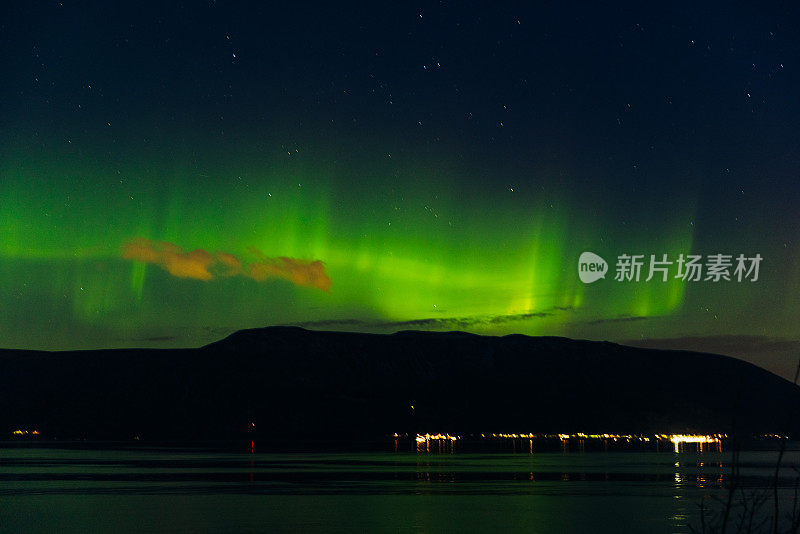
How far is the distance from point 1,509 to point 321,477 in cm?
3658

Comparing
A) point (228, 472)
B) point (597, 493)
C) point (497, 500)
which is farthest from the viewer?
point (228, 472)

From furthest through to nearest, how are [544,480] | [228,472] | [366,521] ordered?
1. [228,472]
2. [544,480]
3. [366,521]

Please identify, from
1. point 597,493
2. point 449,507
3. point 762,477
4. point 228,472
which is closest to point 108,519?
point 449,507

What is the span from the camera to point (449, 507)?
55031 millimetres

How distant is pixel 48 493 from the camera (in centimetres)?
6788

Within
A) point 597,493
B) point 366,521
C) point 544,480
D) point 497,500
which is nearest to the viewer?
point 366,521

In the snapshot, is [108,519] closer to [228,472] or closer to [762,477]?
[228,472]

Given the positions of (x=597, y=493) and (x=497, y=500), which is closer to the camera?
(x=497, y=500)

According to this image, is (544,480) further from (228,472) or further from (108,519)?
(108,519)

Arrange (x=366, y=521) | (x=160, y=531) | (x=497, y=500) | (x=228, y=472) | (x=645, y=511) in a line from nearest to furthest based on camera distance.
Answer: (x=160, y=531) → (x=366, y=521) → (x=645, y=511) → (x=497, y=500) → (x=228, y=472)

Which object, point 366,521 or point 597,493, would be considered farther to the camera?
point 597,493

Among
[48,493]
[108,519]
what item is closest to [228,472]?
[48,493]

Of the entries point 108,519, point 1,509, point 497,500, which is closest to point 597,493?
point 497,500

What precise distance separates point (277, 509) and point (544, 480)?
35481 millimetres
